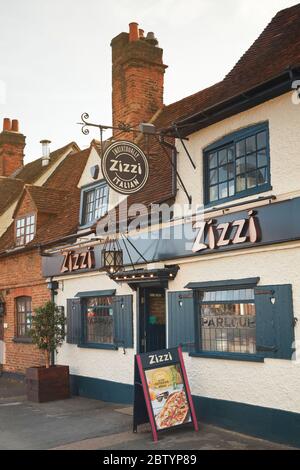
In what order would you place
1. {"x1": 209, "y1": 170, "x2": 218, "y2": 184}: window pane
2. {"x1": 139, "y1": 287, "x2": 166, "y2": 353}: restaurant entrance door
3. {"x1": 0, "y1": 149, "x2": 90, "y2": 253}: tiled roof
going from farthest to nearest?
1. {"x1": 0, "y1": 149, "x2": 90, "y2": 253}: tiled roof
2. {"x1": 139, "y1": 287, "x2": 166, "y2": 353}: restaurant entrance door
3. {"x1": 209, "y1": 170, "x2": 218, "y2": 184}: window pane

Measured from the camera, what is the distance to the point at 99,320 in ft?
43.8

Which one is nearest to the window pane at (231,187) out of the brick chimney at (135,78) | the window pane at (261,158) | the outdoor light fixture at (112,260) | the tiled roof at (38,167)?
the window pane at (261,158)

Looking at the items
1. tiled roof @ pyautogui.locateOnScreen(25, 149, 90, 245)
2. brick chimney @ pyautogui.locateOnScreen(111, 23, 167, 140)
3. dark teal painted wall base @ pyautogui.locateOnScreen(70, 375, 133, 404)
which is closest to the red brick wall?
tiled roof @ pyautogui.locateOnScreen(25, 149, 90, 245)

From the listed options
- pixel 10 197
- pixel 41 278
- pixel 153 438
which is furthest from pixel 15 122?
pixel 153 438

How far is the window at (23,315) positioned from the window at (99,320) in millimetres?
3636

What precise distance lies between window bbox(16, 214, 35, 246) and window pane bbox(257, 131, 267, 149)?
31.3ft

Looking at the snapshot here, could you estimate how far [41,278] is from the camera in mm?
15516

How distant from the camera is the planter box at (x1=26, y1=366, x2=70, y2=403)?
508 inches

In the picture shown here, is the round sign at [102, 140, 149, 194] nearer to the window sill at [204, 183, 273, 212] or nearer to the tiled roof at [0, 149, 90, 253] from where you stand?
the window sill at [204, 183, 273, 212]

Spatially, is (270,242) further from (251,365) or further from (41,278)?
(41,278)

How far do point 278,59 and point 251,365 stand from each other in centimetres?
555

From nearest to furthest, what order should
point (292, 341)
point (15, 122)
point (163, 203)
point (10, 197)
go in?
point (292, 341) → point (163, 203) → point (10, 197) → point (15, 122)

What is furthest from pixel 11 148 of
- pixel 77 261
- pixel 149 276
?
pixel 149 276

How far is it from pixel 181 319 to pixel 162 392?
6.01 feet
